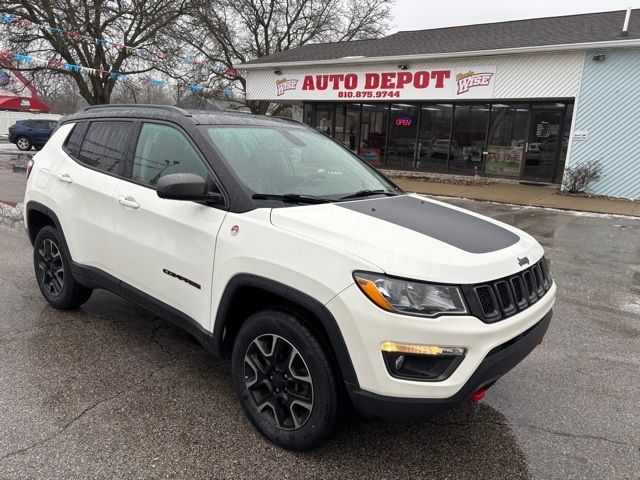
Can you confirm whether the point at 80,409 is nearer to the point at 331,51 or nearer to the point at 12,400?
the point at 12,400

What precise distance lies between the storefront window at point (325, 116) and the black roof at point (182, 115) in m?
16.8

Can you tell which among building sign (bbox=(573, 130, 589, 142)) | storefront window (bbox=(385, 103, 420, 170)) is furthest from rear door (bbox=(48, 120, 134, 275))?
storefront window (bbox=(385, 103, 420, 170))

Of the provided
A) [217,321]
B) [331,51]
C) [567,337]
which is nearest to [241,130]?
[217,321]

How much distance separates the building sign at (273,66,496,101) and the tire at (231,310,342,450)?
14.8 meters

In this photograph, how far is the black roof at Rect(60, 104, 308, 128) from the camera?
327cm

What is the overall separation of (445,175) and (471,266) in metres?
16.1

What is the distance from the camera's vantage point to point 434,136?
711 inches

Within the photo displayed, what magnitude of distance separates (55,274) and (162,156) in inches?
73.0

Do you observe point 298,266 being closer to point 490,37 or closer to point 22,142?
point 490,37

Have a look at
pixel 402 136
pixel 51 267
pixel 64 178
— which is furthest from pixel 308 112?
pixel 64 178

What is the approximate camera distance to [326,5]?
29922 mm

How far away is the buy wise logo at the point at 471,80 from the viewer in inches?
607

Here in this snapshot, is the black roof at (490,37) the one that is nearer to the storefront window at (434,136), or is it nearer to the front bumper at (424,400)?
the storefront window at (434,136)

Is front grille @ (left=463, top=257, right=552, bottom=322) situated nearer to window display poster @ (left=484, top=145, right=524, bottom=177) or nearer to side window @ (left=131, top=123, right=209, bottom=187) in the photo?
side window @ (left=131, top=123, right=209, bottom=187)
